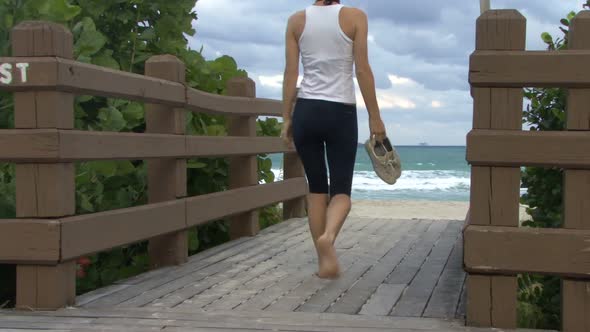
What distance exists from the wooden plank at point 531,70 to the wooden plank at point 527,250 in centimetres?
72

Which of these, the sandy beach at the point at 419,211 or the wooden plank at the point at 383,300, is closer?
the wooden plank at the point at 383,300

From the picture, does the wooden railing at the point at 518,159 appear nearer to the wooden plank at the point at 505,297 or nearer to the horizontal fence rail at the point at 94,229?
the wooden plank at the point at 505,297

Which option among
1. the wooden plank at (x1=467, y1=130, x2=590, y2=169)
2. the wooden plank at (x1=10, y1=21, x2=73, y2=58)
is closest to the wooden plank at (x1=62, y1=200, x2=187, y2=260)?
the wooden plank at (x1=10, y1=21, x2=73, y2=58)

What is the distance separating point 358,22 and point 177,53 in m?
3.29

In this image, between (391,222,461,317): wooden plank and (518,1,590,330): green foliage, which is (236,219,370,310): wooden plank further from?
(518,1,590,330): green foliage

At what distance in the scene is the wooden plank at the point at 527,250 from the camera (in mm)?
3875

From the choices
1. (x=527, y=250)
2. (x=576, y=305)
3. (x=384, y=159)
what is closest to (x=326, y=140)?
(x=384, y=159)

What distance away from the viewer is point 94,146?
4.62m

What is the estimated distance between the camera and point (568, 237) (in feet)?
12.7

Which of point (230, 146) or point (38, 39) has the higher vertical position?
point (38, 39)

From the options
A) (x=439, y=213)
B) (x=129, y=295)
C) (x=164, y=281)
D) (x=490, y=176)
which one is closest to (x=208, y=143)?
(x=164, y=281)

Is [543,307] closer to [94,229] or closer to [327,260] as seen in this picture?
[327,260]

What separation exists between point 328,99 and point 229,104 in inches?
86.9

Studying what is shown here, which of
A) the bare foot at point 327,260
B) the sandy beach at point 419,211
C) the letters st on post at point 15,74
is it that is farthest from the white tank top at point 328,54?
the sandy beach at point 419,211
